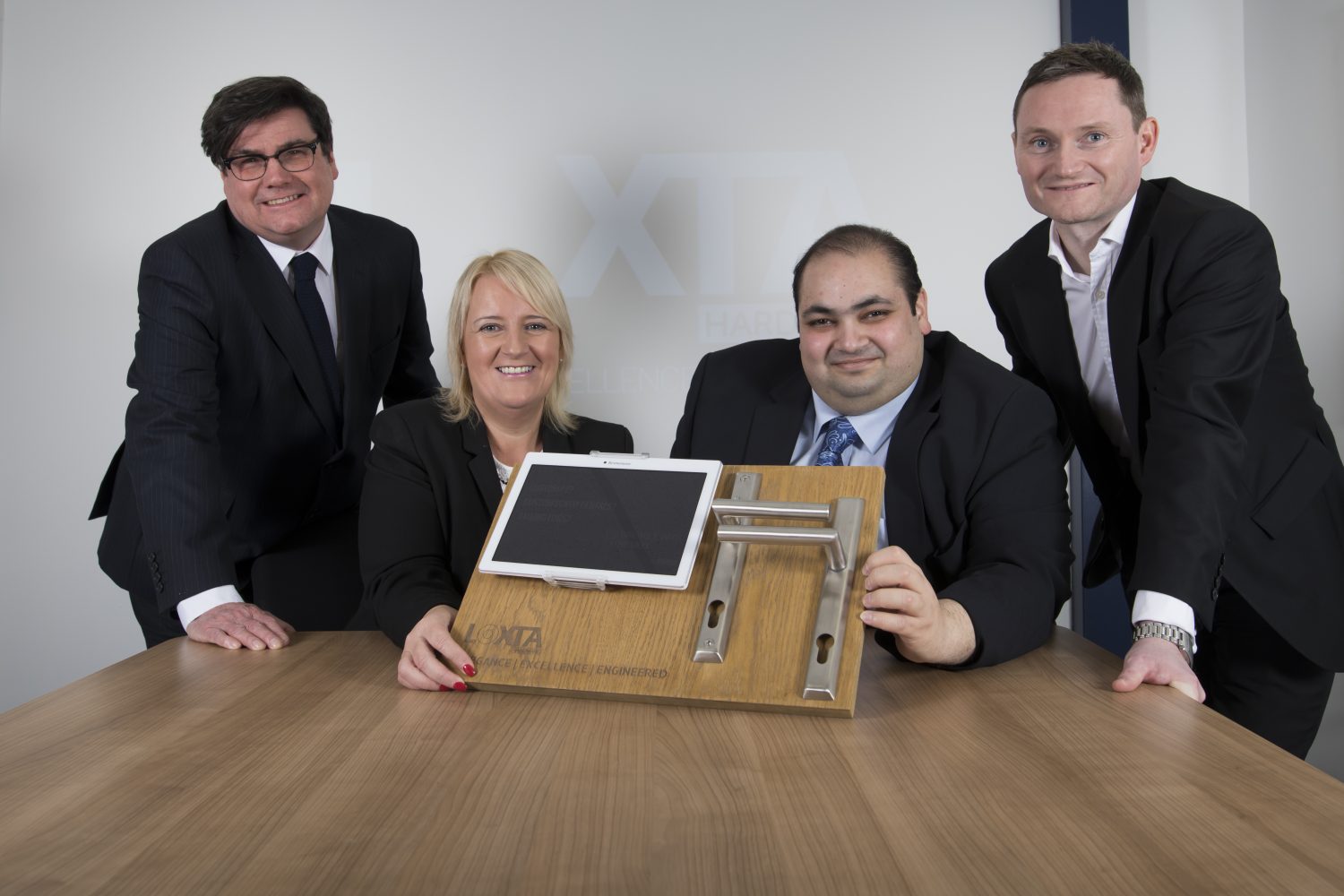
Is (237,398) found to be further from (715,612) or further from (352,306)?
(715,612)

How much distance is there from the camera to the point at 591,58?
3.98m

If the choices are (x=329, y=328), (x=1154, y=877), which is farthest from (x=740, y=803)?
(x=329, y=328)

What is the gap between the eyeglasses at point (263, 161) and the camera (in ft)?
9.21

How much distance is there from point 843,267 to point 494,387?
0.83 m

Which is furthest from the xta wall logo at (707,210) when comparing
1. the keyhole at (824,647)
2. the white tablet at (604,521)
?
the keyhole at (824,647)

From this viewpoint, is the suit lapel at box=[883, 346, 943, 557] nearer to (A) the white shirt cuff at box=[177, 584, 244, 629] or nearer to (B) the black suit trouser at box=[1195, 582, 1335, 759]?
(B) the black suit trouser at box=[1195, 582, 1335, 759]

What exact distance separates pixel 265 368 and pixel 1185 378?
6.96ft

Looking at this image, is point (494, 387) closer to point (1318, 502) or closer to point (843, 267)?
point (843, 267)

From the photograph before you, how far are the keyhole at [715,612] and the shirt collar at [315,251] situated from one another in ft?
6.14

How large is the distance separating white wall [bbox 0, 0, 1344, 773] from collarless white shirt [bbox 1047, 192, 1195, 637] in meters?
1.38

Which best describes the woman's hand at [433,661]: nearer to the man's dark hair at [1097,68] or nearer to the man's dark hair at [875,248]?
the man's dark hair at [875,248]

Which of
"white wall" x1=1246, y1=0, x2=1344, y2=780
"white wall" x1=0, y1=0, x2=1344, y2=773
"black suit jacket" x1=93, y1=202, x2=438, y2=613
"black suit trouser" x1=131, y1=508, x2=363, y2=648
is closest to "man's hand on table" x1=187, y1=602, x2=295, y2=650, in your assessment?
"black suit jacket" x1=93, y1=202, x2=438, y2=613

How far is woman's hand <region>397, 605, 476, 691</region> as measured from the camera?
1.56 m

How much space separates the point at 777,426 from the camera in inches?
93.1
